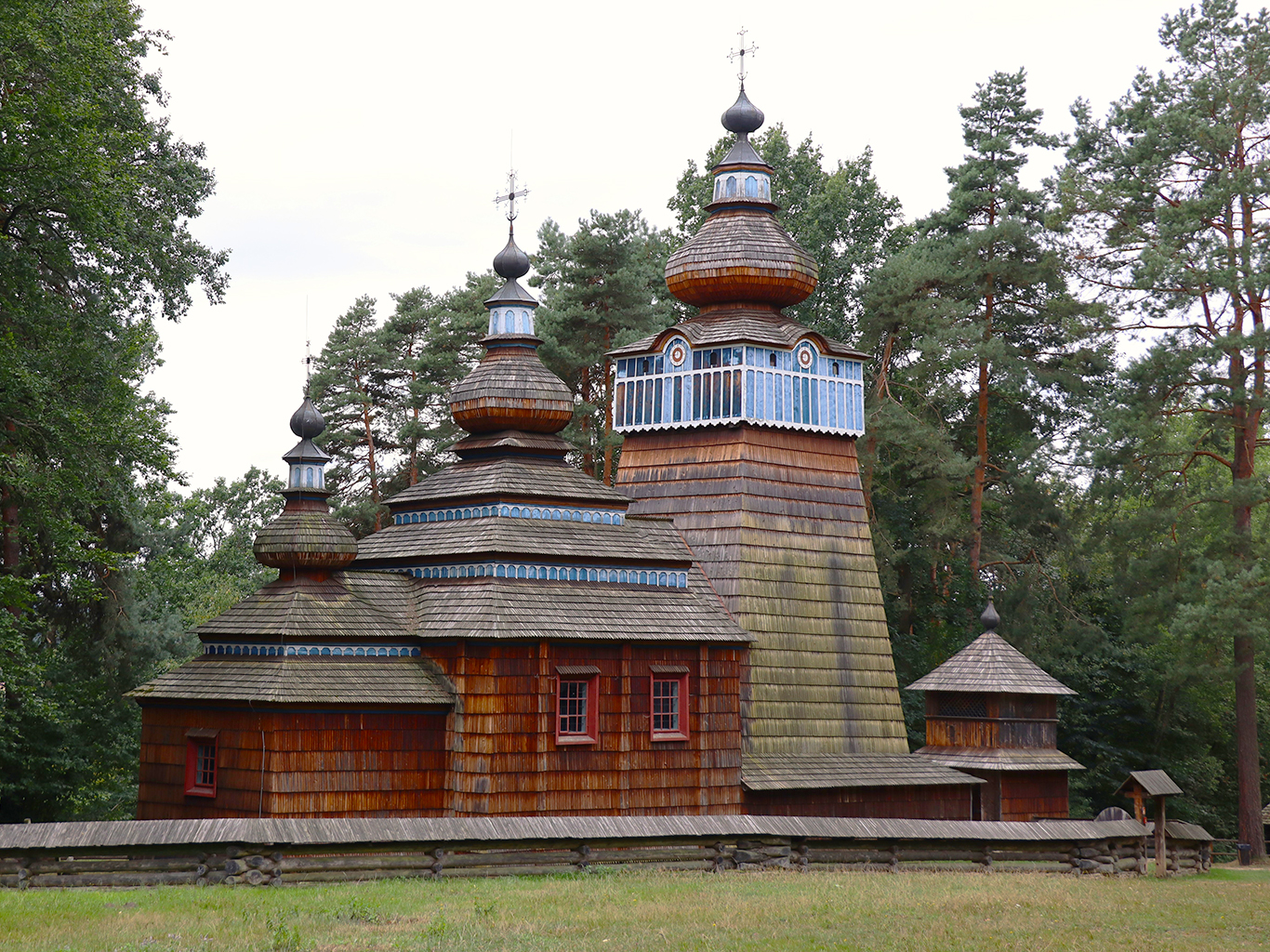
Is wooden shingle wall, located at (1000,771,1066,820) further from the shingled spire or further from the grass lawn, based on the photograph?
the grass lawn

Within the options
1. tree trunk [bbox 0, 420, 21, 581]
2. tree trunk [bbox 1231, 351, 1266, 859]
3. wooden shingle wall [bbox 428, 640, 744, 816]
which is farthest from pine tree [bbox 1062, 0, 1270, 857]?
tree trunk [bbox 0, 420, 21, 581]

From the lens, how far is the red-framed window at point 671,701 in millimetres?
25000

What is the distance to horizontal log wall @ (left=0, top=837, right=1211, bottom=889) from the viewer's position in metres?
17.8

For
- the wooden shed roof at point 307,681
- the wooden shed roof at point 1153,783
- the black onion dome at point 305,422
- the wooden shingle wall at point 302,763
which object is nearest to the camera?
the wooden shingle wall at point 302,763

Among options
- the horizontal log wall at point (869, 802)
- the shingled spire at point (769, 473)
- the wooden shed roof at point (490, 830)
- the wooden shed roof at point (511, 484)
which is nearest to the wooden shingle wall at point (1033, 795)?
the horizontal log wall at point (869, 802)

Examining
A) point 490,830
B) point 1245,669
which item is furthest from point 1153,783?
point 490,830

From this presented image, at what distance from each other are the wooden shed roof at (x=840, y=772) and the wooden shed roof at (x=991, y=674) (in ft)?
5.69

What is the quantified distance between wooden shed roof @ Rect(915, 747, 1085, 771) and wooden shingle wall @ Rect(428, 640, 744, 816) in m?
5.74

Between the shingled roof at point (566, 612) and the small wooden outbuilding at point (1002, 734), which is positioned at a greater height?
the shingled roof at point (566, 612)

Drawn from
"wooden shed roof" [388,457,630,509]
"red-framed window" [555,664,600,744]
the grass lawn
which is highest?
"wooden shed roof" [388,457,630,509]

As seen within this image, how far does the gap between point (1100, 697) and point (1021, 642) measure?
3508mm

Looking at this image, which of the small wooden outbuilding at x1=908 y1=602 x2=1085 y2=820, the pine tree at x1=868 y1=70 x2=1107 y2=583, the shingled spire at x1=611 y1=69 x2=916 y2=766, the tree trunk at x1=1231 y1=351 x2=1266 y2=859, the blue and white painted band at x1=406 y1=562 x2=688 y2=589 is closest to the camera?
the blue and white painted band at x1=406 y1=562 x2=688 y2=589

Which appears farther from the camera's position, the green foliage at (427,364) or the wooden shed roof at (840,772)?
the green foliage at (427,364)

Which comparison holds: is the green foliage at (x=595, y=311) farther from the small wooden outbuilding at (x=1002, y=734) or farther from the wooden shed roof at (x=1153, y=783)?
the wooden shed roof at (x=1153, y=783)
